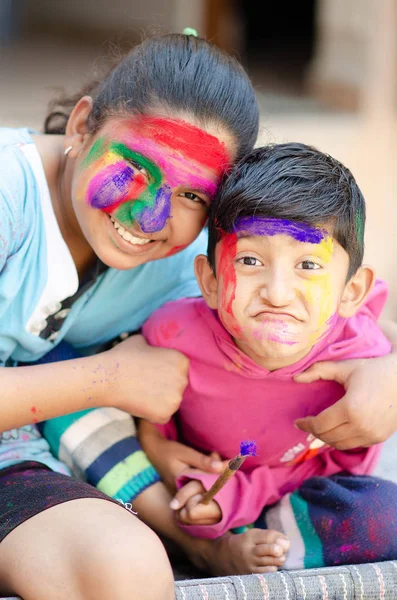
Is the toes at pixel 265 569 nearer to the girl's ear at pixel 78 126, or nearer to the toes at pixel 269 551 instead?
the toes at pixel 269 551

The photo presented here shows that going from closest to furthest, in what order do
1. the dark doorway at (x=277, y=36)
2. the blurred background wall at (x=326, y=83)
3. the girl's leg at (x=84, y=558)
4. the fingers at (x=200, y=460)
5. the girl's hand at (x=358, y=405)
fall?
the girl's leg at (x=84, y=558) < the girl's hand at (x=358, y=405) < the fingers at (x=200, y=460) < the blurred background wall at (x=326, y=83) < the dark doorway at (x=277, y=36)

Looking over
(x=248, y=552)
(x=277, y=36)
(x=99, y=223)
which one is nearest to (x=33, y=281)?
(x=99, y=223)

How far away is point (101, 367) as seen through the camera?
148 centimetres

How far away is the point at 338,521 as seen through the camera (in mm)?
1487

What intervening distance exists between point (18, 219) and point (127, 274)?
0.90ft

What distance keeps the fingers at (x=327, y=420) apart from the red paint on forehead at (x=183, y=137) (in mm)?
467

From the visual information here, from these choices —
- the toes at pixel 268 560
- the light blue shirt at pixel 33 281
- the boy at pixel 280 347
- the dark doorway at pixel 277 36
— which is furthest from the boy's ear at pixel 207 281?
the dark doorway at pixel 277 36

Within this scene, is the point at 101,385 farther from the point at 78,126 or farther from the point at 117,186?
the point at 78,126

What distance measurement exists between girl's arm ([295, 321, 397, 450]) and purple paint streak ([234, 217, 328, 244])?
25cm

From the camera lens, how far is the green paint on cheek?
4.85ft

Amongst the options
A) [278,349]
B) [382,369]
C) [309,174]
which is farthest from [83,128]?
[382,369]

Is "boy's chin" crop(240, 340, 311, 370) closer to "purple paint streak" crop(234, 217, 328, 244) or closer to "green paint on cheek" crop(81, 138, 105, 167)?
"purple paint streak" crop(234, 217, 328, 244)

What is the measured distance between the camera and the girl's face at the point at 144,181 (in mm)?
1439

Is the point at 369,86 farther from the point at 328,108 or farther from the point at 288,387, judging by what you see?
the point at 288,387
